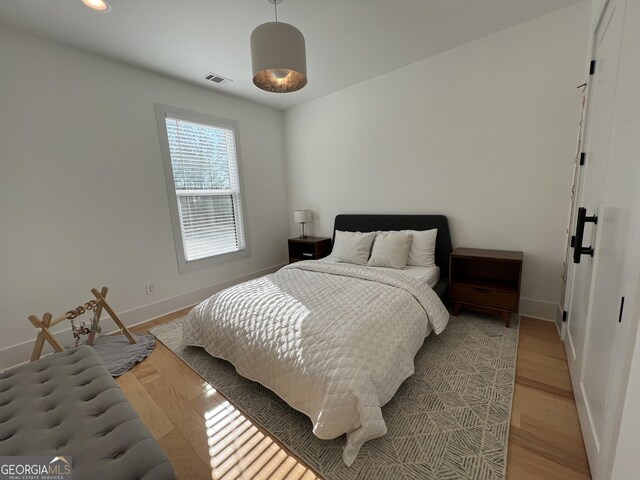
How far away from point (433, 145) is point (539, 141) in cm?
91

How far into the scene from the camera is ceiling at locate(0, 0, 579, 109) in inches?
74.2

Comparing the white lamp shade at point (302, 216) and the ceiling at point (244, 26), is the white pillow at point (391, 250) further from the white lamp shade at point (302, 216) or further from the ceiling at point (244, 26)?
the ceiling at point (244, 26)

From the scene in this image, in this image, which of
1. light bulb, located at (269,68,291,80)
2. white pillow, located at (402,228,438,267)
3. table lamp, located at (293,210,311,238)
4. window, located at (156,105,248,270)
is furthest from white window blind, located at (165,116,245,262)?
white pillow, located at (402,228,438,267)

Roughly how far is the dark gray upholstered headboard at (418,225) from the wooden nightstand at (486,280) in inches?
5.8

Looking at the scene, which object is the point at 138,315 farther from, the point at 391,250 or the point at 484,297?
the point at 484,297

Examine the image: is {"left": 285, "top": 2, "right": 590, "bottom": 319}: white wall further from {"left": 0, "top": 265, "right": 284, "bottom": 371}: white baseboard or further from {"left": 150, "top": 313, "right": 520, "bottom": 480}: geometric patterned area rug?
{"left": 0, "top": 265, "right": 284, "bottom": 371}: white baseboard

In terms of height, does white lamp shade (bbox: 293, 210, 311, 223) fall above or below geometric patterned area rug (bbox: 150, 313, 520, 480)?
above

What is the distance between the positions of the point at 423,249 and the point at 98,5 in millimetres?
3318

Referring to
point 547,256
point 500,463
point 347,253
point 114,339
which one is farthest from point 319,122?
point 500,463

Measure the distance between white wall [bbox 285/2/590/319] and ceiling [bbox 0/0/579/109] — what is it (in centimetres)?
22

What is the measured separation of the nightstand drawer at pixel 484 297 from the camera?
7.50ft

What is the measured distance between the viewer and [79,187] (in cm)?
236

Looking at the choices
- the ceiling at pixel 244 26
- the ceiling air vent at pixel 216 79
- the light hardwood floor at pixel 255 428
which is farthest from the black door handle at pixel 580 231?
the ceiling air vent at pixel 216 79

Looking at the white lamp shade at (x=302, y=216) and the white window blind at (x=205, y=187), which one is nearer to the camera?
the white window blind at (x=205, y=187)
